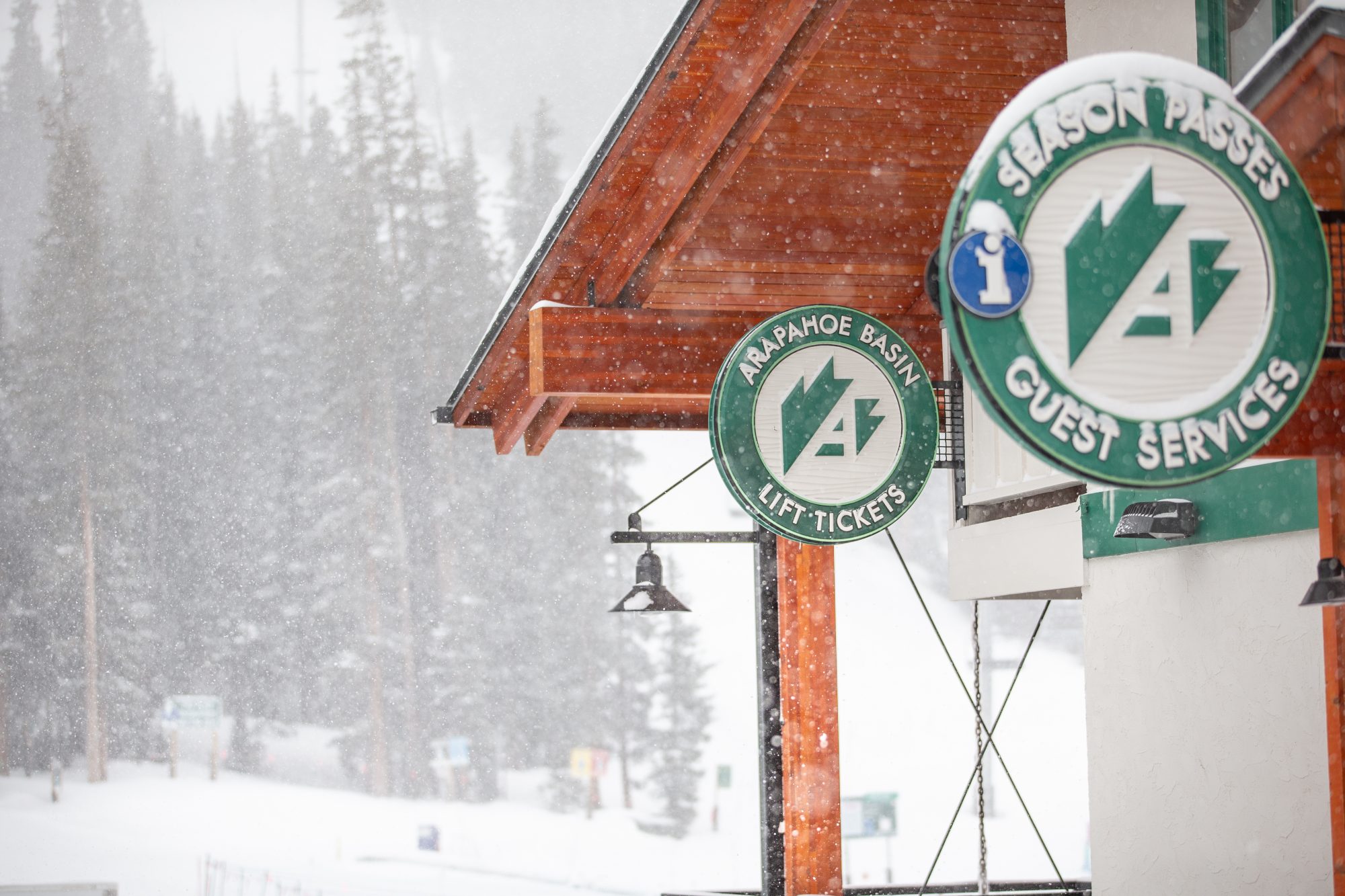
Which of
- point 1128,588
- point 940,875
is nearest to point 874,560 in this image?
point 940,875

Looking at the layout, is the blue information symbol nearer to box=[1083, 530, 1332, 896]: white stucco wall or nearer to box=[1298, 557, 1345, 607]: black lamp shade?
box=[1298, 557, 1345, 607]: black lamp shade

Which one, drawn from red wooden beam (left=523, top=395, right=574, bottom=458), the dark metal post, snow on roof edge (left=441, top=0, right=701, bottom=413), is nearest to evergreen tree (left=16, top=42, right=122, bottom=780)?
red wooden beam (left=523, top=395, right=574, bottom=458)

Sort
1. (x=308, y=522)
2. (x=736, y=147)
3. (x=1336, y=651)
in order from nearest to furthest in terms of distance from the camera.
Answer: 1. (x=1336, y=651)
2. (x=736, y=147)
3. (x=308, y=522)

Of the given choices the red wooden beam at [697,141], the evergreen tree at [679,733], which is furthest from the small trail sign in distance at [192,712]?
the red wooden beam at [697,141]

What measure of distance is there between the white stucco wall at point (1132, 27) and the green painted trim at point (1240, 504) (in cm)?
165

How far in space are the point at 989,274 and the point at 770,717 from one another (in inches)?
196

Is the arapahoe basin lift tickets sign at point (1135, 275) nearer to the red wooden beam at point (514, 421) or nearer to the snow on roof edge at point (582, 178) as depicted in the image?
the snow on roof edge at point (582, 178)

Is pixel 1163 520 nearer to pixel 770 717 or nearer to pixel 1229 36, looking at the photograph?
pixel 1229 36

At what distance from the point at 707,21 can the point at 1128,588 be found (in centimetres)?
307

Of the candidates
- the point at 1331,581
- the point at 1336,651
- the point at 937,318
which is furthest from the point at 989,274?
the point at 937,318

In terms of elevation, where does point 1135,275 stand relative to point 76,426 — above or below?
below

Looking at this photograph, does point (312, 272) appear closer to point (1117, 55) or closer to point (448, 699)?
point (448, 699)

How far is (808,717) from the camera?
723 centimetres

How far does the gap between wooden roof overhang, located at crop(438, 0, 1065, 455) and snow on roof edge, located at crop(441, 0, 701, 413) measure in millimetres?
11
